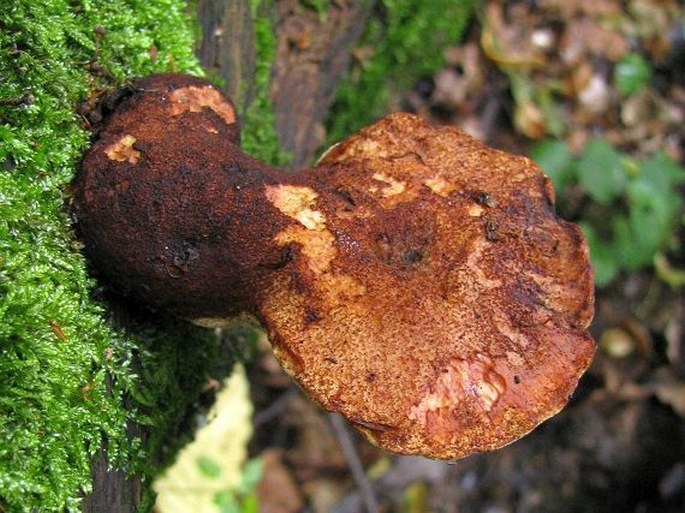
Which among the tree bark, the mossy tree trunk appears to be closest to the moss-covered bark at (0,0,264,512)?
the mossy tree trunk

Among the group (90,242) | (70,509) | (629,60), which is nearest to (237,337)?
(90,242)

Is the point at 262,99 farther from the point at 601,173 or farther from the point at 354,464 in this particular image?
the point at 601,173

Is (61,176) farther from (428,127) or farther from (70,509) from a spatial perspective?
(428,127)

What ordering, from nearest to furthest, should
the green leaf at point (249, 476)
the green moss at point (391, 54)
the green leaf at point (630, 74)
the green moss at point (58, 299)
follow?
the green moss at point (58, 299) → the green leaf at point (249, 476) → the green moss at point (391, 54) → the green leaf at point (630, 74)

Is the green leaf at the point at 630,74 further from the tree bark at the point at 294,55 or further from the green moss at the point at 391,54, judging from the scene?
the tree bark at the point at 294,55

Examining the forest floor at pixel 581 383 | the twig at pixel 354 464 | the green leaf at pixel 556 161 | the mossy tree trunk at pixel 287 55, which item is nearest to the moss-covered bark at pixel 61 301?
the mossy tree trunk at pixel 287 55

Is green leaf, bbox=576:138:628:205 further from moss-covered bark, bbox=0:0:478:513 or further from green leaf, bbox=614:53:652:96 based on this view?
moss-covered bark, bbox=0:0:478:513
